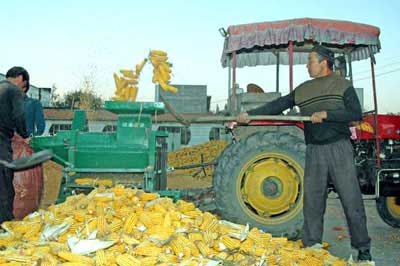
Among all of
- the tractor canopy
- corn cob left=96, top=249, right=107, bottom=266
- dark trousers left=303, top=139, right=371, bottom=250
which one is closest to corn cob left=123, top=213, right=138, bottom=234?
corn cob left=96, top=249, right=107, bottom=266

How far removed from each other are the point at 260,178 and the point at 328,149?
124cm

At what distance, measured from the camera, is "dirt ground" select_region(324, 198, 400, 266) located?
18.5ft

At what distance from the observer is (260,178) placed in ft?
19.9

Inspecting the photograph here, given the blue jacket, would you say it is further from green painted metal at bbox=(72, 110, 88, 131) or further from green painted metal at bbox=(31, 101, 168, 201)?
green painted metal at bbox=(31, 101, 168, 201)

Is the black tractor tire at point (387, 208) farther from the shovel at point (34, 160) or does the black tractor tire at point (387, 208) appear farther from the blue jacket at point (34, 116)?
the shovel at point (34, 160)

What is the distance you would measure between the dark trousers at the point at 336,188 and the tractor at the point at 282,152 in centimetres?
52

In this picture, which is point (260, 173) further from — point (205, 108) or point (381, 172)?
point (205, 108)

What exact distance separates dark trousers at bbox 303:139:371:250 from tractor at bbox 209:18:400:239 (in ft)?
1.72

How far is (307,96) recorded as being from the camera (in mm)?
5305

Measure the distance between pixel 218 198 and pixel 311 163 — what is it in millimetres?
1335

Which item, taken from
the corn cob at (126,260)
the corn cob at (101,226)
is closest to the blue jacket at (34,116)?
the corn cob at (101,226)

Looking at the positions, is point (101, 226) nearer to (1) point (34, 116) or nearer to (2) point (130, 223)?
(2) point (130, 223)

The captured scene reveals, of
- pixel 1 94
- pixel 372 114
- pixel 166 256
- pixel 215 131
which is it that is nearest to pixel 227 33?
pixel 372 114

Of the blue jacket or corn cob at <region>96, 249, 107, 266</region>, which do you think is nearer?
corn cob at <region>96, 249, 107, 266</region>
